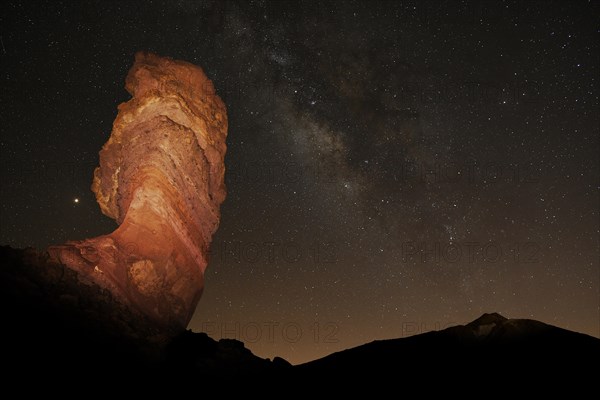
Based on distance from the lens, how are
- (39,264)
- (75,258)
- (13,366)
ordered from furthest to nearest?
(75,258)
(39,264)
(13,366)

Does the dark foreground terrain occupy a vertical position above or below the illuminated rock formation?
below

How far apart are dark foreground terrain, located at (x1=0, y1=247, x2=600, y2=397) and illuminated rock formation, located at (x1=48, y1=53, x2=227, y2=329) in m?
2.06

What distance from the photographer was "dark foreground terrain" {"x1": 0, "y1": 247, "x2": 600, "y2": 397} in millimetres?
8242

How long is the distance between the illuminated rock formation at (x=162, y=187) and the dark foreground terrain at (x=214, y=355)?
6.75ft

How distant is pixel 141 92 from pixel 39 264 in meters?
8.97

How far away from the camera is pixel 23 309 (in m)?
9.49

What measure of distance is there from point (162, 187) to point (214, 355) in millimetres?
7371

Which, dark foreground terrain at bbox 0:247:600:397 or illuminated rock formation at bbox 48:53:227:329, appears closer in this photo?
dark foreground terrain at bbox 0:247:600:397

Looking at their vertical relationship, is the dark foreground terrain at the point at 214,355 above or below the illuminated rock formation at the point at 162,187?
below

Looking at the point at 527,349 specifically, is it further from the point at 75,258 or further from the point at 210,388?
the point at 75,258

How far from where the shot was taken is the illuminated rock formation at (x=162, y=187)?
14531mm

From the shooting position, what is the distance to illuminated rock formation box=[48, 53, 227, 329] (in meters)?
14.5

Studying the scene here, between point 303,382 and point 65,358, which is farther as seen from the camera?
point 303,382

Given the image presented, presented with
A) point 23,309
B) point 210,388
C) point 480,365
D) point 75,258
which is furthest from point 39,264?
point 480,365
